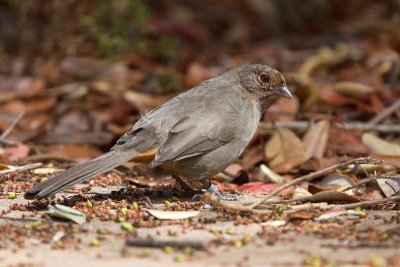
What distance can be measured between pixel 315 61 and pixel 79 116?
8.85 feet

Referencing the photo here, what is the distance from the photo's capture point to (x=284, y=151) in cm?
642

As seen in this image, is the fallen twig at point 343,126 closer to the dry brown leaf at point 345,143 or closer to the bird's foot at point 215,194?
the dry brown leaf at point 345,143

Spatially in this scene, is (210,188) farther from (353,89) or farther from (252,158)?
(353,89)

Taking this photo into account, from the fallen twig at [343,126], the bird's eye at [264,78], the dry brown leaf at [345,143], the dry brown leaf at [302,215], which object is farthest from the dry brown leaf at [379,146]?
the dry brown leaf at [302,215]

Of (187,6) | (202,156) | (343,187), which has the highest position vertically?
(187,6)

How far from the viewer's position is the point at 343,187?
219 inches

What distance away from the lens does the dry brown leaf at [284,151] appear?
6251 millimetres

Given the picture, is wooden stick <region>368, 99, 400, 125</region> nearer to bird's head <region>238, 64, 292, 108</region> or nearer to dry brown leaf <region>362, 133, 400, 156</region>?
dry brown leaf <region>362, 133, 400, 156</region>

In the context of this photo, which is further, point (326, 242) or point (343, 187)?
point (343, 187)

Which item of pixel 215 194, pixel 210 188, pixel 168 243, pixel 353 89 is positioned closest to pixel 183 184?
pixel 210 188

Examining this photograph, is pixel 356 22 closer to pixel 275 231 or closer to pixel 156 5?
pixel 156 5

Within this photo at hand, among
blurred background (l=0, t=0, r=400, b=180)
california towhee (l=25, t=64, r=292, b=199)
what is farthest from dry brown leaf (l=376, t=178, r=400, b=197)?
blurred background (l=0, t=0, r=400, b=180)

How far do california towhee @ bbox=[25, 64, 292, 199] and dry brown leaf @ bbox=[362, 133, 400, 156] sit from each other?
1.12m

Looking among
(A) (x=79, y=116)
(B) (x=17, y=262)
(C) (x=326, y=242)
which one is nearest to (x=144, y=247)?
(B) (x=17, y=262)
